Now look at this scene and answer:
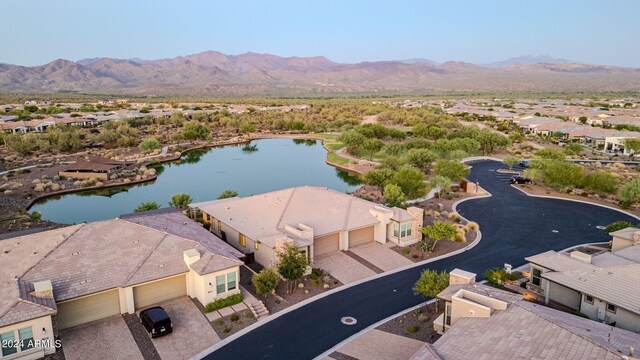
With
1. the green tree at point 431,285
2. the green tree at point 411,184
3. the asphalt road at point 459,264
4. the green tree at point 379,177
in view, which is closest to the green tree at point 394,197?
the green tree at point 411,184

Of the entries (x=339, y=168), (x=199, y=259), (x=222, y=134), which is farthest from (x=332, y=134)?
(x=199, y=259)

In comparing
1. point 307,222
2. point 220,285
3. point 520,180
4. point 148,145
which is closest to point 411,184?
point 307,222

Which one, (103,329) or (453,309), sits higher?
(453,309)

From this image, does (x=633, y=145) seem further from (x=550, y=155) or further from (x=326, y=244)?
(x=326, y=244)

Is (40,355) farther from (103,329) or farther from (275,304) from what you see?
(275,304)

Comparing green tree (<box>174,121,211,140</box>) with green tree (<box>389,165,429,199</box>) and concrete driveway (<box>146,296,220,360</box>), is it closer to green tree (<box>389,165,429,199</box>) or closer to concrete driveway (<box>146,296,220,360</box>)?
green tree (<box>389,165,429,199</box>)

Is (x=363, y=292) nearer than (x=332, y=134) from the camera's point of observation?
Yes
